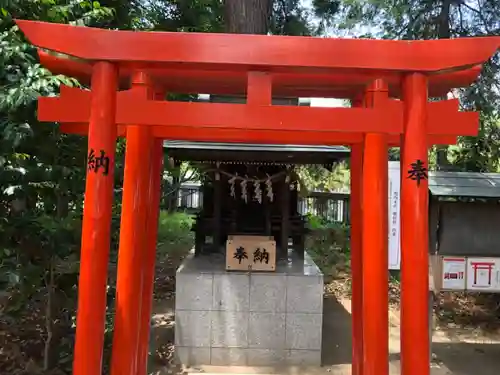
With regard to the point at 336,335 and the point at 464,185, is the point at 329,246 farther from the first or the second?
the point at 464,185

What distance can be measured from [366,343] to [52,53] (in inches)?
113

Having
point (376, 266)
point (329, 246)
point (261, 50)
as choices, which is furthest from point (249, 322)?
point (329, 246)

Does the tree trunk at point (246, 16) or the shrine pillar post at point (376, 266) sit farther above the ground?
the tree trunk at point (246, 16)

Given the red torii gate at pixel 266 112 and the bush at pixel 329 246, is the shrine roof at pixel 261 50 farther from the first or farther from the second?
the bush at pixel 329 246

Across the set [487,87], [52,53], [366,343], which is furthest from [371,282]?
[487,87]

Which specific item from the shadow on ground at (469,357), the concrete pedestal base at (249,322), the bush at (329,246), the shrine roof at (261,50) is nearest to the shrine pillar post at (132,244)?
the shrine roof at (261,50)

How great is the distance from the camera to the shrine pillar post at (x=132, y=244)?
10.00ft

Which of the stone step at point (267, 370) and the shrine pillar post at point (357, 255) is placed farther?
the stone step at point (267, 370)

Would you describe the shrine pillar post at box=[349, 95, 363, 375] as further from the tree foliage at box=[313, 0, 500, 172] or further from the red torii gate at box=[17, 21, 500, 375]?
the tree foliage at box=[313, 0, 500, 172]

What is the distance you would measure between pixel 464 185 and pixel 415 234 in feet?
11.0

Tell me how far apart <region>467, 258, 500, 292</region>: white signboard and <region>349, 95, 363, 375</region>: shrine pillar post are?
89.1 inches

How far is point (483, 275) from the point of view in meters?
5.68

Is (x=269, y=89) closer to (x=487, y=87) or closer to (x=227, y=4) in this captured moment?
(x=227, y=4)

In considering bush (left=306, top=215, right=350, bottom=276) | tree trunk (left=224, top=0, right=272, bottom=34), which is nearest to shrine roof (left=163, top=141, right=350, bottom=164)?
tree trunk (left=224, top=0, right=272, bottom=34)
